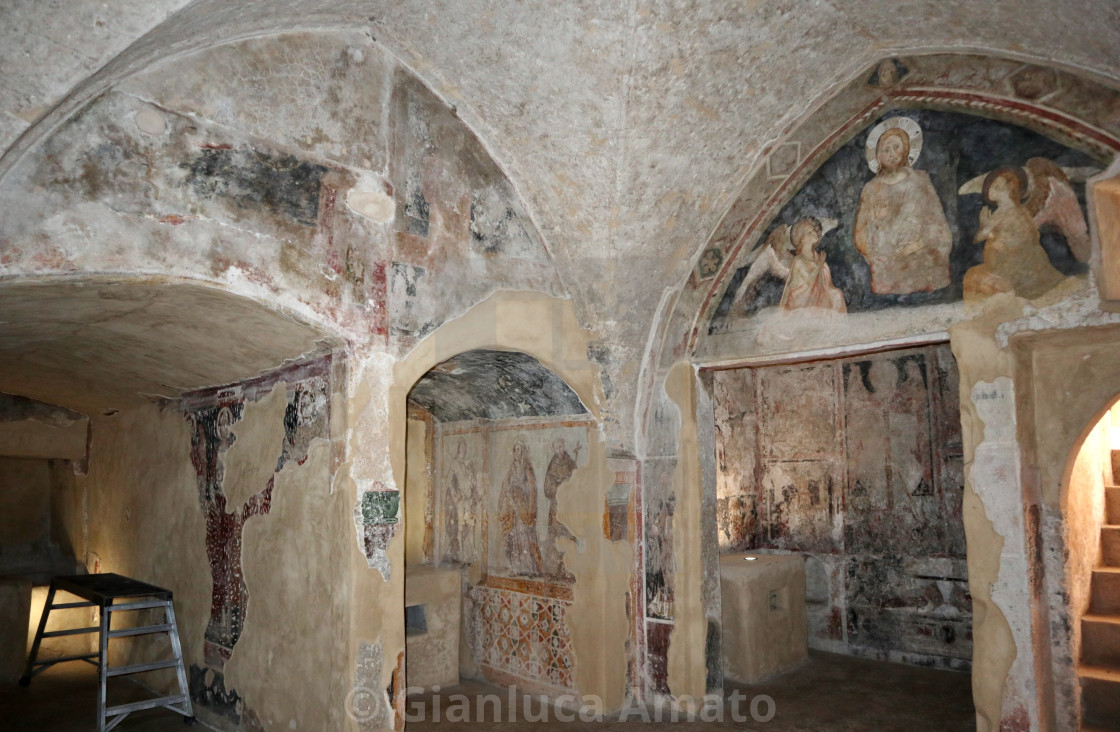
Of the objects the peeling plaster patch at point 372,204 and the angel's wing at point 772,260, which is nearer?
the peeling plaster patch at point 372,204

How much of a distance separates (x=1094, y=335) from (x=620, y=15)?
3120 millimetres

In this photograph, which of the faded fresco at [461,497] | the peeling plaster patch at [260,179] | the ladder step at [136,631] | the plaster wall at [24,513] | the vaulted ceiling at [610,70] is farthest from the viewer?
the plaster wall at [24,513]

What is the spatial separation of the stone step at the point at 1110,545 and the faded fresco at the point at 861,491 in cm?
211

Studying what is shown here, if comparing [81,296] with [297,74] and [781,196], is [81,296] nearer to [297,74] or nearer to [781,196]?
[297,74]

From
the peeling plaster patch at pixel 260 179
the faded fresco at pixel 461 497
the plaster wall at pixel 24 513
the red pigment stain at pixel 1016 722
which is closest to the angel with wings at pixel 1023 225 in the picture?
the red pigment stain at pixel 1016 722

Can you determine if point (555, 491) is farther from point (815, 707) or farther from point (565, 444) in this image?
point (815, 707)

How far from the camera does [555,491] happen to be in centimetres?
626

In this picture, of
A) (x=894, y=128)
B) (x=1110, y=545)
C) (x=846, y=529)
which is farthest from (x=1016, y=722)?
(x=846, y=529)

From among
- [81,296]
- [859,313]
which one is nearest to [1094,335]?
[859,313]

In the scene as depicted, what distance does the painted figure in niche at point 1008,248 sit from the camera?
170 inches

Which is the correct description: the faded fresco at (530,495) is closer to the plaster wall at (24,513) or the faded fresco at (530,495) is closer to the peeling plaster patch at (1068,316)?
the peeling plaster patch at (1068,316)

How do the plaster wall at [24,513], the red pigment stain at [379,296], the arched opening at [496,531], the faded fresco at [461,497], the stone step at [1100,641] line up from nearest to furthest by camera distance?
the stone step at [1100,641] < the red pigment stain at [379,296] < the arched opening at [496,531] < the faded fresco at [461,497] < the plaster wall at [24,513]

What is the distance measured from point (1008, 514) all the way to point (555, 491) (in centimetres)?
320

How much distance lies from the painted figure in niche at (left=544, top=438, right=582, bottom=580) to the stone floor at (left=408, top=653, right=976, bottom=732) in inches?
41.8
